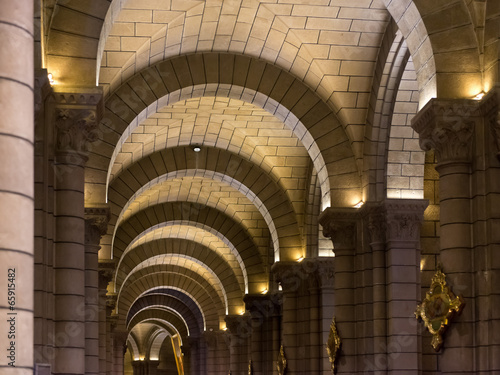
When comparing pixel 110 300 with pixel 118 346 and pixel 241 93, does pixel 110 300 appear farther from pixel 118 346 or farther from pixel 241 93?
pixel 118 346

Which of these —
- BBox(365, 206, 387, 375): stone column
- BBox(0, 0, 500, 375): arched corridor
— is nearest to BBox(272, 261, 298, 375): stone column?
BBox(0, 0, 500, 375): arched corridor

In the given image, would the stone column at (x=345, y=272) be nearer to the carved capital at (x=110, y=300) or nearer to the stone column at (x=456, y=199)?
the stone column at (x=456, y=199)

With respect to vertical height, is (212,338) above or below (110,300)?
below

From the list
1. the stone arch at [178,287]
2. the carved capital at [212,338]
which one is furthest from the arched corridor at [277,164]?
the carved capital at [212,338]

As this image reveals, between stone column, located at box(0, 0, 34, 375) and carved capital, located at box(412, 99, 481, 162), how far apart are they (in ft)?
27.6

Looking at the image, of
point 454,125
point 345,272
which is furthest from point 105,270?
point 454,125

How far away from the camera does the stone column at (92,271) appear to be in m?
20.0

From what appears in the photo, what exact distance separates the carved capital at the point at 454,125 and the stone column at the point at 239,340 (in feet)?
83.7

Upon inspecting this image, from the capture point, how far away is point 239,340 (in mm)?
41094

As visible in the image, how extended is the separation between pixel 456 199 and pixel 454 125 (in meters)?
1.09

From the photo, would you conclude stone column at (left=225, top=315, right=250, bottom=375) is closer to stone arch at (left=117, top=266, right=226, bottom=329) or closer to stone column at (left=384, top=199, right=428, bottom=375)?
stone arch at (left=117, top=266, right=226, bottom=329)

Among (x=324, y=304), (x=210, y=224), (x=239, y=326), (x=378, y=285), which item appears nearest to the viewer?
(x=378, y=285)

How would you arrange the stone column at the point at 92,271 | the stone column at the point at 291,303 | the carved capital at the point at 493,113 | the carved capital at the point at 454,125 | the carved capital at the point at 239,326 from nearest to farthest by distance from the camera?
the carved capital at the point at 493,113
the carved capital at the point at 454,125
the stone column at the point at 92,271
the stone column at the point at 291,303
the carved capital at the point at 239,326

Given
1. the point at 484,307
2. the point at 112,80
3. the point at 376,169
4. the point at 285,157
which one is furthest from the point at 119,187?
the point at 484,307
